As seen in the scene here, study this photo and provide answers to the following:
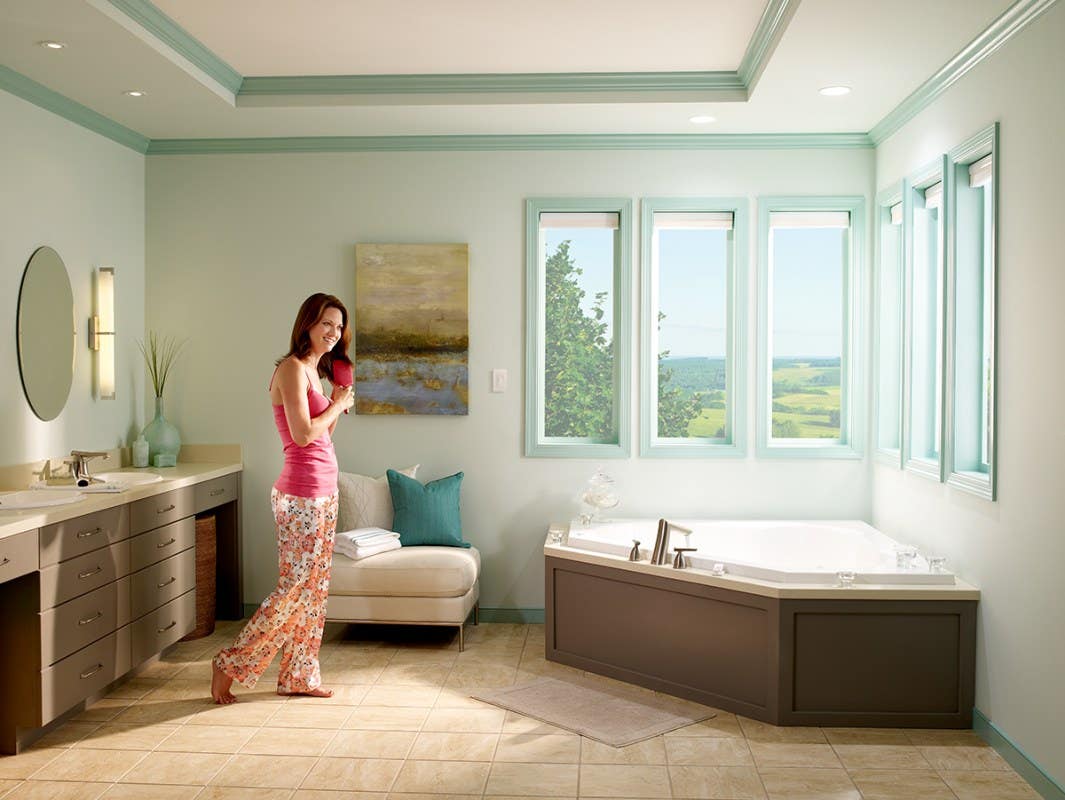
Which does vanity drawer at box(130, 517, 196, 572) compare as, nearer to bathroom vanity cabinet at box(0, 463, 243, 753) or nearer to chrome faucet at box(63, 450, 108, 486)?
bathroom vanity cabinet at box(0, 463, 243, 753)

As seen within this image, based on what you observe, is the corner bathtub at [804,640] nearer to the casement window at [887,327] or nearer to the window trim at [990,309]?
the window trim at [990,309]

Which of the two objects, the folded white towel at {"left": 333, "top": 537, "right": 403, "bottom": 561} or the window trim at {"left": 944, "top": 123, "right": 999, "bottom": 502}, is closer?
the window trim at {"left": 944, "top": 123, "right": 999, "bottom": 502}

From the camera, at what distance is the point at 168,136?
4.84 metres

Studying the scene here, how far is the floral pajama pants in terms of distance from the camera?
3695mm

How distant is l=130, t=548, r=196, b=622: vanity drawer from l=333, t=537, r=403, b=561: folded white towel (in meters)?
0.65

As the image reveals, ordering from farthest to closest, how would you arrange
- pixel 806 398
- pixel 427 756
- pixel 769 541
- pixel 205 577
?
pixel 806 398
pixel 205 577
pixel 769 541
pixel 427 756

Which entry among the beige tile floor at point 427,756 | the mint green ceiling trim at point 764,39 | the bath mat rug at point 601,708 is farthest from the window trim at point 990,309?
the bath mat rug at point 601,708

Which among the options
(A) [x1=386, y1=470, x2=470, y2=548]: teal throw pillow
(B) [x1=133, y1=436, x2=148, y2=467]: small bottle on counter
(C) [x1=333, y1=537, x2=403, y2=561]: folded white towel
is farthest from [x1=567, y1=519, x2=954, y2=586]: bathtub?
(B) [x1=133, y1=436, x2=148, y2=467]: small bottle on counter

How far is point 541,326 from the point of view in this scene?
492 cm

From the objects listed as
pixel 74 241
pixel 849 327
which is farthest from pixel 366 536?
pixel 849 327

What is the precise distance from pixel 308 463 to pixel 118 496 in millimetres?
752

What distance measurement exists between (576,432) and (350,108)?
1.90 metres

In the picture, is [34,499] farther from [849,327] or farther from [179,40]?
[849,327]

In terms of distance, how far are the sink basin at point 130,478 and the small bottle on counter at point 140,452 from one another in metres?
0.25
